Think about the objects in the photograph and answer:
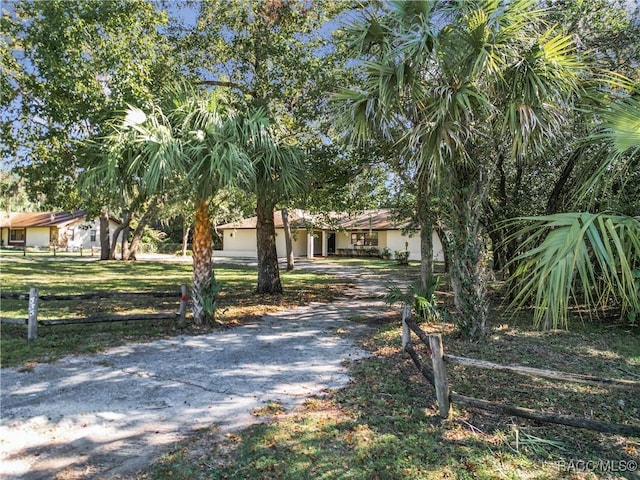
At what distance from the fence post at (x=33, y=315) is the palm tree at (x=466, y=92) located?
606 centimetres

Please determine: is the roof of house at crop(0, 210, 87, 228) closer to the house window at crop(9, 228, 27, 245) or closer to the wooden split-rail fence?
the house window at crop(9, 228, 27, 245)

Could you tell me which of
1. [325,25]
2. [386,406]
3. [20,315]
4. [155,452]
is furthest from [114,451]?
[325,25]

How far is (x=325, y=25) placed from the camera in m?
10.7

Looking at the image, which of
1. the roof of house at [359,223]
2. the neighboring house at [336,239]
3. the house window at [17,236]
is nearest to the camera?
the roof of house at [359,223]

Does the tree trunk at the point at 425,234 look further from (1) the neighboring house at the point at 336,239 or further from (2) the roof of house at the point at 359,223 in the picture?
(1) the neighboring house at the point at 336,239

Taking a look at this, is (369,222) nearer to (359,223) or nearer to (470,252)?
(359,223)

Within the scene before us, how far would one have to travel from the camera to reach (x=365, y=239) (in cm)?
3556

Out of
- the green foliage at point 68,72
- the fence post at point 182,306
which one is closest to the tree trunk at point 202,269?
the fence post at point 182,306

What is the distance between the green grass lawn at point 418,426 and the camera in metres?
3.21

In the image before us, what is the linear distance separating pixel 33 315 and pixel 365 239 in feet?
98.7

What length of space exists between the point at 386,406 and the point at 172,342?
14.1 feet

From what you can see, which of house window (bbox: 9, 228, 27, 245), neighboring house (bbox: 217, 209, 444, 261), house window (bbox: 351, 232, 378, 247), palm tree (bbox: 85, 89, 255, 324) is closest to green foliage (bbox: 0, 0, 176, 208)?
palm tree (bbox: 85, 89, 255, 324)

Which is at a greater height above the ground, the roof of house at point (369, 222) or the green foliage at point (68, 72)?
the green foliage at point (68, 72)

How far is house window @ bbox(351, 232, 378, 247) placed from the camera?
34.8m
